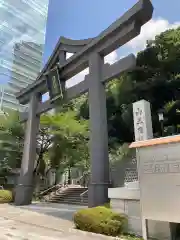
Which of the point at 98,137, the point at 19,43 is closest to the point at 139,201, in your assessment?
the point at 98,137

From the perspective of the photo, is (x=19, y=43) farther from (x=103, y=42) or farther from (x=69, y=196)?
(x=103, y=42)

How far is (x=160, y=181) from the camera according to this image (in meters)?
5.38

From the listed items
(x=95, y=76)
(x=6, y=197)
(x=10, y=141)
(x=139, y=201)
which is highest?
(x=95, y=76)

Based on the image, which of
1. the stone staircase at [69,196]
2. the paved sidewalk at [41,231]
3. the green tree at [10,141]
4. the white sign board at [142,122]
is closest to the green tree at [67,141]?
the stone staircase at [69,196]

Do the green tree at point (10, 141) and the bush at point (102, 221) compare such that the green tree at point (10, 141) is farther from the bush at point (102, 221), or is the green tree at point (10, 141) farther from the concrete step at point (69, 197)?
the bush at point (102, 221)

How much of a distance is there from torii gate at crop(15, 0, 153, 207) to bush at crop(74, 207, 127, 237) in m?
2.41

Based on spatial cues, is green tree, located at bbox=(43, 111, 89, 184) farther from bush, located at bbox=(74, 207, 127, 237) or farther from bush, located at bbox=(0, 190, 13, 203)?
bush, located at bbox=(74, 207, 127, 237)

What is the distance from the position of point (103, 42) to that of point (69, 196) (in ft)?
36.7

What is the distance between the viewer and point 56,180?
942 inches

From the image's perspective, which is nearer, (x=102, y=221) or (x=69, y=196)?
(x=102, y=221)

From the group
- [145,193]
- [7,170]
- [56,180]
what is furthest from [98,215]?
[56,180]

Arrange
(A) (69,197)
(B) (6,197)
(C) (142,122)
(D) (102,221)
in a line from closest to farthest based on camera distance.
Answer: (D) (102,221) → (C) (142,122) → (B) (6,197) → (A) (69,197)

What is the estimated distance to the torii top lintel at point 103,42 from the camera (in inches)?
364

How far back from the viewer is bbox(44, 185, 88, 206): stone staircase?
49.6ft
